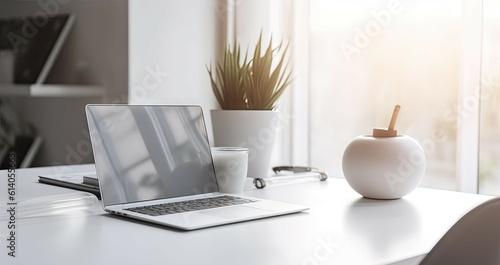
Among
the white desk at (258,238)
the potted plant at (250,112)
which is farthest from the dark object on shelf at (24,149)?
the white desk at (258,238)

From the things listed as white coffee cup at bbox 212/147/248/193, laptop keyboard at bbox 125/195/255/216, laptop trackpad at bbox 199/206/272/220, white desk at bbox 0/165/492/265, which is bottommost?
white desk at bbox 0/165/492/265

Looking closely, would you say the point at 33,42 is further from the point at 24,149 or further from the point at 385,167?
the point at 385,167

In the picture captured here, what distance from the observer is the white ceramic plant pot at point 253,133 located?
1571 mm

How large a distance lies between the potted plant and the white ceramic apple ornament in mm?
334

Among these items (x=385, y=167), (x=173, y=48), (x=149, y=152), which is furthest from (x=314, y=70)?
(x=149, y=152)

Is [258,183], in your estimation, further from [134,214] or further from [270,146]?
[134,214]

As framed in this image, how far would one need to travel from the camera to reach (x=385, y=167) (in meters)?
1.25

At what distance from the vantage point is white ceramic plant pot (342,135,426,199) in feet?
4.12

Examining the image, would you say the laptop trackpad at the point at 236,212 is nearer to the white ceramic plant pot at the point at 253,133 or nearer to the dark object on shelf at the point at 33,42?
the white ceramic plant pot at the point at 253,133

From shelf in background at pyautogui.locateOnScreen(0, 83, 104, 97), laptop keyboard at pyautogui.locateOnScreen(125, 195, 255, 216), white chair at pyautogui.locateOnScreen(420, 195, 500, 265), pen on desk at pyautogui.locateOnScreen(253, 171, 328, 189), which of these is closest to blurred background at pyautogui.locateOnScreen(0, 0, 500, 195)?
shelf in background at pyautogui.locateOnScreen(0, 83, 104, 97)

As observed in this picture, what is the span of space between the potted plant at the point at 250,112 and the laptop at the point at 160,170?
30 centimetres

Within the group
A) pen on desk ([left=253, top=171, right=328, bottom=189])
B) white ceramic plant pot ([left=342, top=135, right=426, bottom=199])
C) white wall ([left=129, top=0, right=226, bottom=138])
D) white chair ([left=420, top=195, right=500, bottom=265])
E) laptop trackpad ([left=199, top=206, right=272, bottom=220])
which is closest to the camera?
white chair ([left=420, top=195, right=500, bottom=265])

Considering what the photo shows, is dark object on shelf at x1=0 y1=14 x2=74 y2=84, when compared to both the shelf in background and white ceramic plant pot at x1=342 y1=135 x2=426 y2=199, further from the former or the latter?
white ceramic plant pot at x1=342 y1=135 x2=426 y2=199

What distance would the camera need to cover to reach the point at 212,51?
320 centimetres
